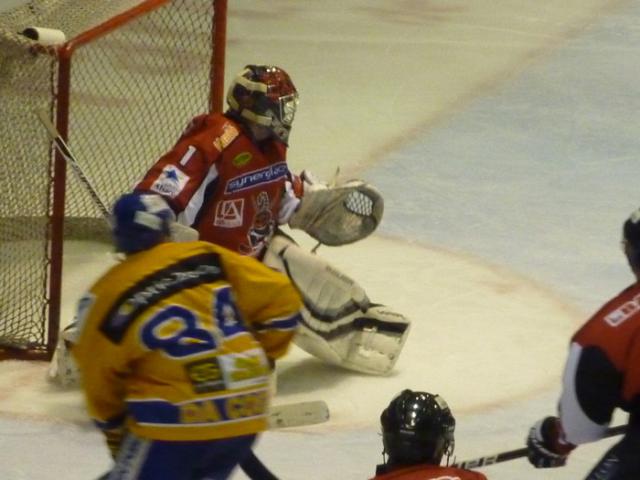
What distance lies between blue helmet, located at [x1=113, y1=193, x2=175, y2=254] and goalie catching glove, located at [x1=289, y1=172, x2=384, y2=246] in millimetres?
1770

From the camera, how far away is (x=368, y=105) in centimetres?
855

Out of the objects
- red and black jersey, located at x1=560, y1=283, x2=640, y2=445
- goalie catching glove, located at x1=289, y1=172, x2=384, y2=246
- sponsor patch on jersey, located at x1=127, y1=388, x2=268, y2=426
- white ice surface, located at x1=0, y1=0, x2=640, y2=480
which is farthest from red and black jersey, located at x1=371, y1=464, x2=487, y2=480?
goalie catching glove, located at x1=289, y1=172, x2=384, y2=246

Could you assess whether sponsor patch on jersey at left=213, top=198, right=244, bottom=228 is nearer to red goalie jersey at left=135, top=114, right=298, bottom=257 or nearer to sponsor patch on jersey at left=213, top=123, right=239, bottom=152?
red goalie jersey at left=135, top=114, right=298, bottom=257

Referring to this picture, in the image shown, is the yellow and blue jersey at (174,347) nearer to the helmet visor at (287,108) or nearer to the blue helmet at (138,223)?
the blue helmet at (138,223)

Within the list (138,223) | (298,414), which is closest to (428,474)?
(138,223)

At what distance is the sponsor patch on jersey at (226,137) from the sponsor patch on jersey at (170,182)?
14 cm

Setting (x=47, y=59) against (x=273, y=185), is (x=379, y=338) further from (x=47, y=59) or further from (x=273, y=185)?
(x=47, y=59)

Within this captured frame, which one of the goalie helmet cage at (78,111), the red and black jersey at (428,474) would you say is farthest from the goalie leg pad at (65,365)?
the red and black jersey at (428,474)

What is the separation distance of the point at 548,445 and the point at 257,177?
1.65 metres

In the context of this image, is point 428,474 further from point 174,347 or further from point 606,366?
point 174,347

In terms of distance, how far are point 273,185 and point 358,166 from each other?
2650 mm

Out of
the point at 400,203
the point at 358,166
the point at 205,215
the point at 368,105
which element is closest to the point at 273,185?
the point at 205,215

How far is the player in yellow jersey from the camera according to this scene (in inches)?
132

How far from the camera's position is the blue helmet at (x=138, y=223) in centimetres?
340
